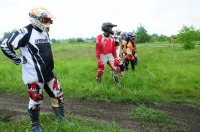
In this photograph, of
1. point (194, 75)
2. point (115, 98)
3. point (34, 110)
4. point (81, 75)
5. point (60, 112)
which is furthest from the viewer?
point (81, 75)

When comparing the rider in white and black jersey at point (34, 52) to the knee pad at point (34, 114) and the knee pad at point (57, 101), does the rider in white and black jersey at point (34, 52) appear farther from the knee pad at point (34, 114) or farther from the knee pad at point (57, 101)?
the knee pad at point (57, 101)

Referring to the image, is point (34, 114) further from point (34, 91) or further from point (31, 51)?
point (31, 51)

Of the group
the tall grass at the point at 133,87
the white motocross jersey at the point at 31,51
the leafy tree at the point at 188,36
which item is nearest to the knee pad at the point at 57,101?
the white motocross jersey at the point at 31,51

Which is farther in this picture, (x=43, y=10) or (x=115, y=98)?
(x=115, y=98)

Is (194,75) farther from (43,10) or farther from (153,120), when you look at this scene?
(43,10)

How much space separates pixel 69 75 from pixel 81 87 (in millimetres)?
2341

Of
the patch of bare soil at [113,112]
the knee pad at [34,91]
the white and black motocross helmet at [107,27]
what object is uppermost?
the white and black motocross helmet at [107,27]

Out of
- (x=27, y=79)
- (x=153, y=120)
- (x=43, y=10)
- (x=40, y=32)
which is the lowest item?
(x=153, y=120)

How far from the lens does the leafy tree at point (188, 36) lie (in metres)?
28.8

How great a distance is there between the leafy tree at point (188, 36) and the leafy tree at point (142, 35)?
99.1 feet

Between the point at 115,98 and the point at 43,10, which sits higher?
the point at 43,10

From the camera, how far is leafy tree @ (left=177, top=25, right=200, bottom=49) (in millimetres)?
28750

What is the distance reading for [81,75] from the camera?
1127cm

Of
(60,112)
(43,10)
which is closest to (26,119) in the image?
(60,112)
